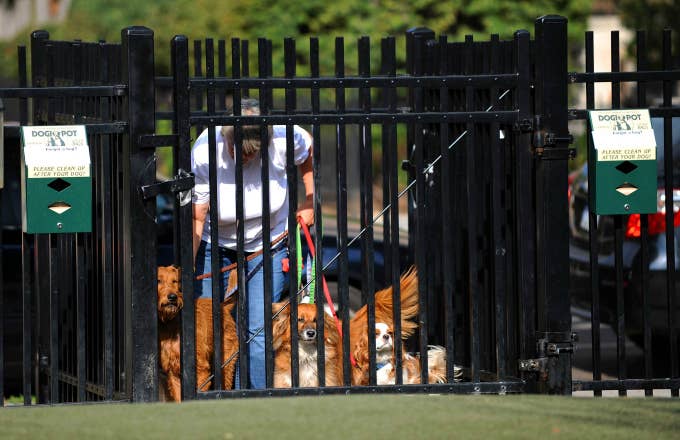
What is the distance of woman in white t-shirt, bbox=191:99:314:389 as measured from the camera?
6668 mm

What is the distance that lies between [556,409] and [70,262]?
8.42ft

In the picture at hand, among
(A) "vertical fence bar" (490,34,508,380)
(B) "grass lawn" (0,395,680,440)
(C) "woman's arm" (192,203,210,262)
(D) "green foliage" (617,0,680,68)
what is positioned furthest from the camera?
(D) "green foliage" (617,0,680,68)

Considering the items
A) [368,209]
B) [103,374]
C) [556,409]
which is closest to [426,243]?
[368,209]

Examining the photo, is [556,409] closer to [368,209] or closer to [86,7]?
[368,209]

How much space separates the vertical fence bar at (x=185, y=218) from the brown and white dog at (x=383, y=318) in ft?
3.21

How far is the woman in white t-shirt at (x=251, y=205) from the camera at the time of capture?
6668mm

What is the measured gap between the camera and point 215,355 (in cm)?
603

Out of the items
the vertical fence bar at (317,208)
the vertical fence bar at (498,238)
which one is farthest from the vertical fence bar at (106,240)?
the vertical fence bar at (498,238)

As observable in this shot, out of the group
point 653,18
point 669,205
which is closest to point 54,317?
point 669,205

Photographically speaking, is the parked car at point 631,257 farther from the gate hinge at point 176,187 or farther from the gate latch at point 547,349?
the gate hinge at point 176,187

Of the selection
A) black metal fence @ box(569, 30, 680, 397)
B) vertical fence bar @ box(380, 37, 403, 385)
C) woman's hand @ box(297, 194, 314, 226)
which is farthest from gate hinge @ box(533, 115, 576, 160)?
woman's hand @ box(297, 194, 314, 226)

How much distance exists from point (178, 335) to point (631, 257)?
3.79 meters

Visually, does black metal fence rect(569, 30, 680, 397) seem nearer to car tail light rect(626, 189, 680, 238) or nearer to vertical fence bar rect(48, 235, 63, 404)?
car tail light rect(626, 189, 680, 238)

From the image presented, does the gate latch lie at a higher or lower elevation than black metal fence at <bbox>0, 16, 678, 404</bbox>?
lower
